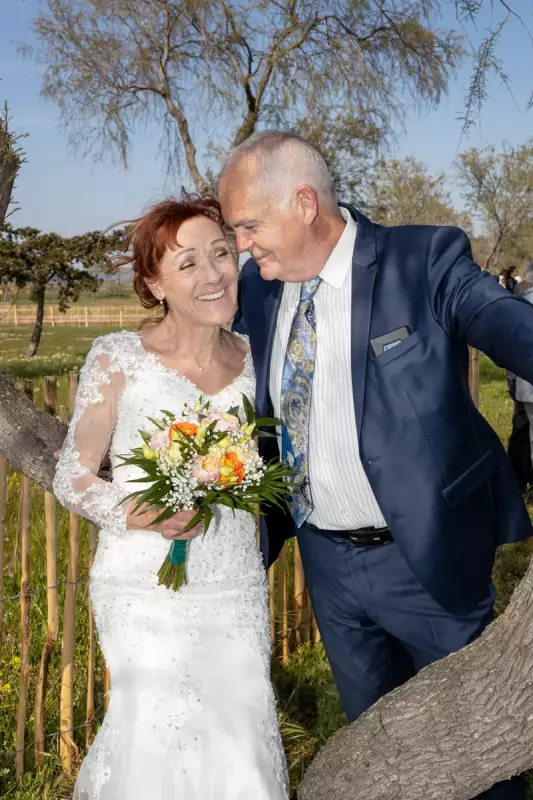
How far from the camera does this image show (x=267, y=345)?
332 centimetres

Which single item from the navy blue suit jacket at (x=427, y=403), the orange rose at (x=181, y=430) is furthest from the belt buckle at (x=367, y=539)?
the orange rose at (x=181, y=430)

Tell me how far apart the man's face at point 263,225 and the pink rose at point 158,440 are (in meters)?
0.74

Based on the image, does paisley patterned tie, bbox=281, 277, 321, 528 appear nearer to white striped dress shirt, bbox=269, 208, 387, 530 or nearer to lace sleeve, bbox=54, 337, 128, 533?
white striped dress shirt, bbox=269, 208, 387, 530

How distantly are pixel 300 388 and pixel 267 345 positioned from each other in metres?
0.33

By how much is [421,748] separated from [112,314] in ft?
205

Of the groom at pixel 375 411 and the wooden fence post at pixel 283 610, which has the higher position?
the groom at pixel 375 411

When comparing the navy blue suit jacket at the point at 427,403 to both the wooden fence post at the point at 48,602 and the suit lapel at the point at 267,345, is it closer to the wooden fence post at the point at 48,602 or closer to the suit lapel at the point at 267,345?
the suit lapel at the point at 267,345

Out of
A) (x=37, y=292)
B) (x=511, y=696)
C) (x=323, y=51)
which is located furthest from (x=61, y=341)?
(x=511, y=696)

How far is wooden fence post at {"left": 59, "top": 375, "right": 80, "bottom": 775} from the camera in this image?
4246 millimetres

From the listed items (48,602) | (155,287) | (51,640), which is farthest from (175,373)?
(51,640)

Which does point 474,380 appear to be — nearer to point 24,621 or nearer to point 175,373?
point 175,373

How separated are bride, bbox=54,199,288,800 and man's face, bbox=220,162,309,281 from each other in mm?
227

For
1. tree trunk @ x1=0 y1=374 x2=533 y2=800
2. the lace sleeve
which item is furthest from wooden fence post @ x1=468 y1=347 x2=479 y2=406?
tree trunk @ x1=0 y1=374 x2=533 y2=800

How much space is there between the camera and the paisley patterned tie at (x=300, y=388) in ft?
10.0
